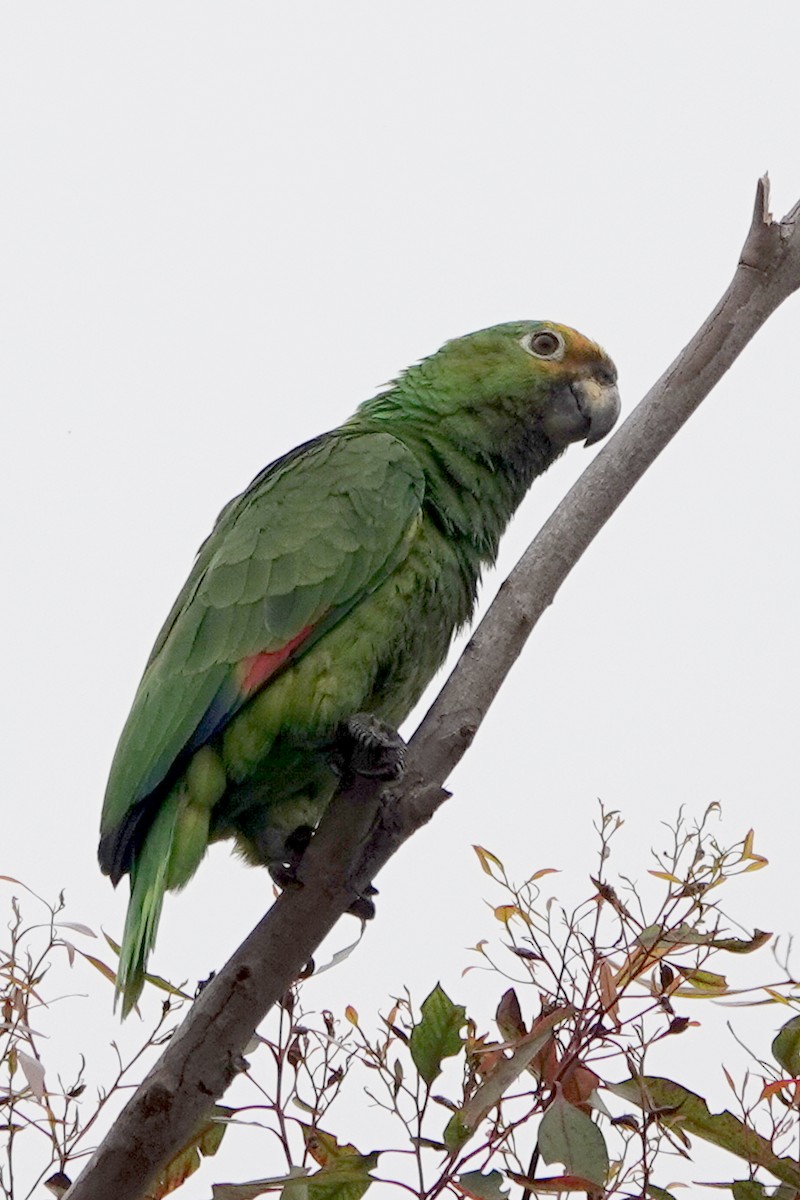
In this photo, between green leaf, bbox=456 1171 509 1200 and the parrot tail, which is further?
the parrot tail

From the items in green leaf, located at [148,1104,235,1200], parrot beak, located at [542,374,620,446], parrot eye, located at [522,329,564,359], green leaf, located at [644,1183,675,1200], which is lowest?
green leaf, located at [644,1183,675,1200]

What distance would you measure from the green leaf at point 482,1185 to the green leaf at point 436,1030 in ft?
0.44

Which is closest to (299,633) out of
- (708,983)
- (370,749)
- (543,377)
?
(370,749)

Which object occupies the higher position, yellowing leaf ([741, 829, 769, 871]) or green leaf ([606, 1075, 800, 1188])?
yellowing leaf ([741, 829, 769, 871])

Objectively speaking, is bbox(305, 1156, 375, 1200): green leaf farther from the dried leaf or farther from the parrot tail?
the parrot tail

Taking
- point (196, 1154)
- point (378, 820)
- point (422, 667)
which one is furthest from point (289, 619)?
point (196, 1154)

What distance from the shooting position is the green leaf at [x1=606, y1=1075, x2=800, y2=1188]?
1.39 m

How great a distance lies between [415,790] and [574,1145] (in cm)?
56

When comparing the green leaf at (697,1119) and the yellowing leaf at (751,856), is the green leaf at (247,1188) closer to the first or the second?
the green leaf at (697,1119)

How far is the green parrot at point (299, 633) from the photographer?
7.07 feet

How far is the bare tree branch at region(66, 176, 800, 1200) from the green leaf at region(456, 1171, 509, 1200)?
0.44 meters

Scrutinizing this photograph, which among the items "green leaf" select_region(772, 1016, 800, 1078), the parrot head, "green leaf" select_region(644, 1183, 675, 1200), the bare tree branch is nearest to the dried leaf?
the bare tree branch

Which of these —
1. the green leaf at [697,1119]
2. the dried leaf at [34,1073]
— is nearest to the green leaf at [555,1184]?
the green leaf at [697,1119]

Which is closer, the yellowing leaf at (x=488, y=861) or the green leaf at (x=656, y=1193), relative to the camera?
the green leaf at (x=656, y=1193)
